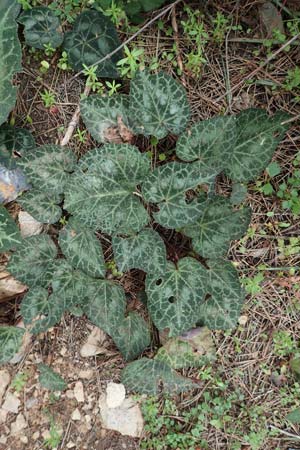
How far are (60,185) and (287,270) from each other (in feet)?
3.68

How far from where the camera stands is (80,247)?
2.22 meters

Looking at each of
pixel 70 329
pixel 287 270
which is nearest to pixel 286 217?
pixel 287 270

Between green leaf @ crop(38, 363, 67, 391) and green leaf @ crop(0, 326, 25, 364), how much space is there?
0.53 feet

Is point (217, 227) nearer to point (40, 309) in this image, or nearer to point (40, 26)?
point (40, 309)

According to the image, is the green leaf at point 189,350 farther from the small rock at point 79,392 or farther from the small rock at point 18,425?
the small rock at point 18,425

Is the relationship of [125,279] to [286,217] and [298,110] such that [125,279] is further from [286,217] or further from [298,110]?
[298,110]

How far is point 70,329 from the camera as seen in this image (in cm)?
242

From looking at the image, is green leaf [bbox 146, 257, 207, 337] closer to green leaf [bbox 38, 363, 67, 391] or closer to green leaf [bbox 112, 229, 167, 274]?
green leaf [bbox 112, 229, 167, 274]

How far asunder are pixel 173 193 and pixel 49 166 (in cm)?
56

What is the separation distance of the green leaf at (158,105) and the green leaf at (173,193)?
0.18 meters

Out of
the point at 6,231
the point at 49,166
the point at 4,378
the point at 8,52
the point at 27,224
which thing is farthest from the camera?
the point at 4,378

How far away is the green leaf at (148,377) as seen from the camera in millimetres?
2291

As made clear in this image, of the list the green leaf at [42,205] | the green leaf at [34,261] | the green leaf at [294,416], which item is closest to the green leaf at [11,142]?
the green leaf at [42,205]

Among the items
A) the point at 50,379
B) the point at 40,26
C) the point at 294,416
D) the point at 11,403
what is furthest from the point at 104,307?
the point at 40,26
